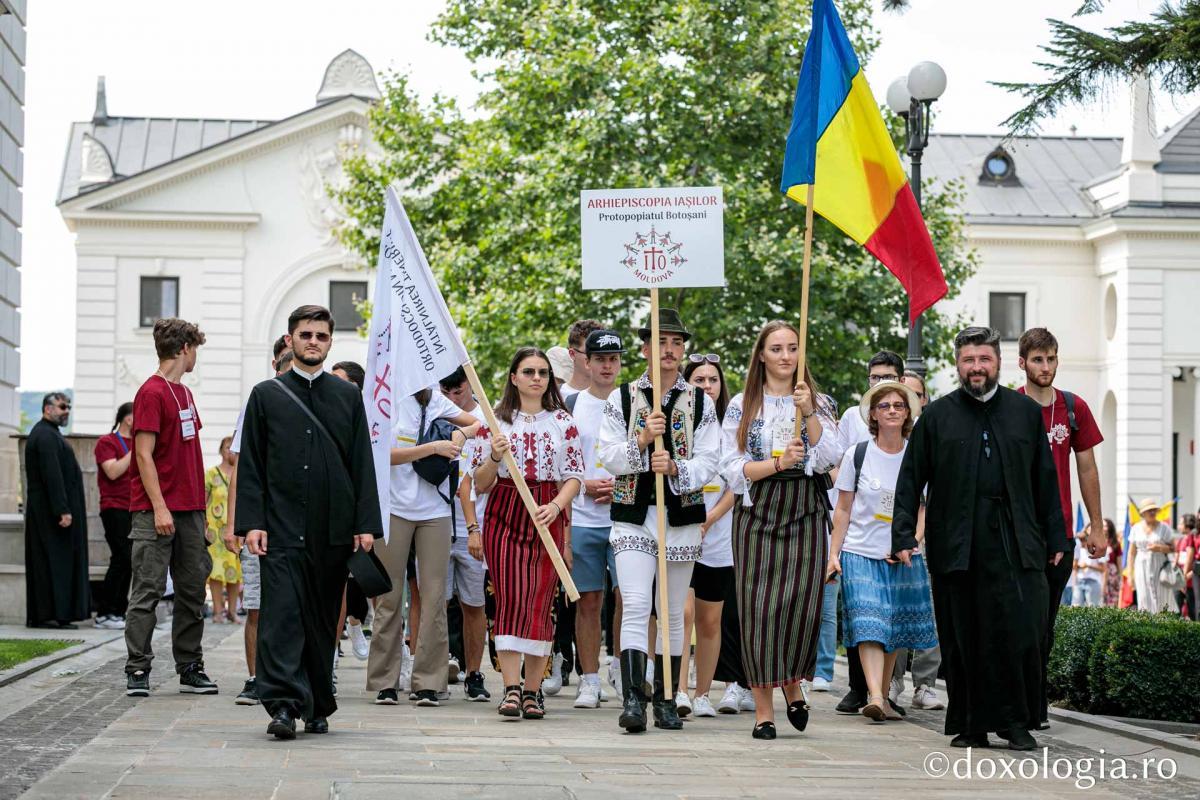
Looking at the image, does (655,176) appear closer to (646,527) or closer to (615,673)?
(615,673)

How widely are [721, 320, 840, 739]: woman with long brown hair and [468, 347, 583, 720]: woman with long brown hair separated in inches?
39.3

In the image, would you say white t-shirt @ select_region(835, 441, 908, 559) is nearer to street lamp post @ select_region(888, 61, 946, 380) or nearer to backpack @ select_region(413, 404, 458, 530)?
backpack @ select_region(413, 404, 458, 530)

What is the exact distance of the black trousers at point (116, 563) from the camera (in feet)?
59.4

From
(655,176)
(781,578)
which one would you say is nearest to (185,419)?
(781,578)

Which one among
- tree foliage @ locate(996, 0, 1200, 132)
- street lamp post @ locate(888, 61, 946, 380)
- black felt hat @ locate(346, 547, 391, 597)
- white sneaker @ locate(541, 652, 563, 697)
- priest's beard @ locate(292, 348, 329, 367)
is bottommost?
white sneaker @ locate(541, 652, 563, 697)

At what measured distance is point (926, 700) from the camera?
11070 millimetres

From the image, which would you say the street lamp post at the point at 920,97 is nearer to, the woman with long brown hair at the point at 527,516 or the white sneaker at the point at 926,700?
the white sneaker at the point at 926,700

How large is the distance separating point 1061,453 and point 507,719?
3.38m

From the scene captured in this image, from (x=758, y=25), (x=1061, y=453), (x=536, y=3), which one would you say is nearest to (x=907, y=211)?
(x=1061, y=453)

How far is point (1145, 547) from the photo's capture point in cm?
2492

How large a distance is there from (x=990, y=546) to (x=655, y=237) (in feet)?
8.19

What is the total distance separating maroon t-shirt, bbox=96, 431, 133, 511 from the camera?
57.7 feet

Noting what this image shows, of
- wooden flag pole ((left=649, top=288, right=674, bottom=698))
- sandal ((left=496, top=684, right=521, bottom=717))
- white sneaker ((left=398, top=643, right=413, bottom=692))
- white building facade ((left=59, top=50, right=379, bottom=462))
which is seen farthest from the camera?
white building facade ((left=59, top=50, right=379, bottom=462))

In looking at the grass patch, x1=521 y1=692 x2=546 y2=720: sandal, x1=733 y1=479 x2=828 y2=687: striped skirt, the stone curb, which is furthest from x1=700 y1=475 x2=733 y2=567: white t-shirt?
the grass patch
